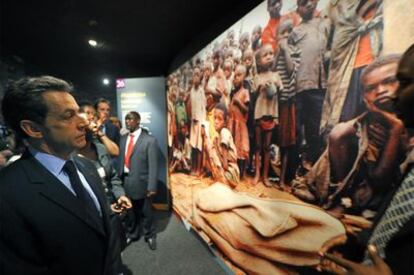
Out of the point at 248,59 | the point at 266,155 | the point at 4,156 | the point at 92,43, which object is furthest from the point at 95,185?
the point at 92,43

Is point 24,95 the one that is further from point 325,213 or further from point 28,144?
point 325,213

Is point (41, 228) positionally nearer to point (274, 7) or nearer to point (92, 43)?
point (274, 7)

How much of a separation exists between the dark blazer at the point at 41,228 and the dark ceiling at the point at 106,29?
218 cm

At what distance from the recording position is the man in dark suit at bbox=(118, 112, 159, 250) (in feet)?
11.6

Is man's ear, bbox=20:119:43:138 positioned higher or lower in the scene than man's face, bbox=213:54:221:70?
lower

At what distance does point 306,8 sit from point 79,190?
1784mm

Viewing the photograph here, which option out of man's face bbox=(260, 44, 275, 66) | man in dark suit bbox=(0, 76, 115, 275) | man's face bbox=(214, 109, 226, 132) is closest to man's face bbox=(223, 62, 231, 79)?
man's face bbox=(214, 109, 226, 132)

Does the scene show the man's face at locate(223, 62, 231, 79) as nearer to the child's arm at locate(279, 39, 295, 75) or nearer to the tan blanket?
the child's arm at locate(279, 39, 295, 75)

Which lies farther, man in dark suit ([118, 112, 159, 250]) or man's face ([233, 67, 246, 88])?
man in dark suit ([118, 112, 159, 250])

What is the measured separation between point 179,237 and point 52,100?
3120mm

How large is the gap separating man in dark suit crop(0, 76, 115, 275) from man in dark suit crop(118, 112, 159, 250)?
7.45 feet

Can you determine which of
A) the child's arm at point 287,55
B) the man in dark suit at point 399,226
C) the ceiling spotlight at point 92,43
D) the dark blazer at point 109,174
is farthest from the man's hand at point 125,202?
the ceiling spotlight at point 92,43

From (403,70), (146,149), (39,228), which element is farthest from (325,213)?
(146,149)

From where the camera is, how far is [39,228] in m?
0.98
